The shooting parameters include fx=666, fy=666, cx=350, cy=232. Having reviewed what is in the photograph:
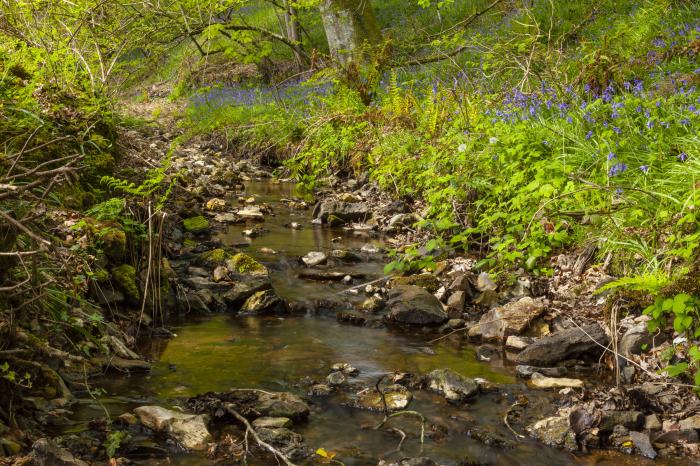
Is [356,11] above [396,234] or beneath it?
above

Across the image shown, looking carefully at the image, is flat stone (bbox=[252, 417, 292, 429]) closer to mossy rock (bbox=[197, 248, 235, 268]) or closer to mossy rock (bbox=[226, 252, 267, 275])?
mossy rock (bbox=[226, 252, 267, 275])

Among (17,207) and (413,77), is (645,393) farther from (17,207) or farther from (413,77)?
(413,77)

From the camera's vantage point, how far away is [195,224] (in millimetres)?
7340

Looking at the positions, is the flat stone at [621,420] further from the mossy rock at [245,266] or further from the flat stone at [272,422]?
the mossy rock at [245,266]

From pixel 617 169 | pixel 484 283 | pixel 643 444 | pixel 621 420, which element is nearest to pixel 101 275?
pixel 484 283

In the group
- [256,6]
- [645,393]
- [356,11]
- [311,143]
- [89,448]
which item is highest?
[256,6]

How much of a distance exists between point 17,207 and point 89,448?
117 centimetres

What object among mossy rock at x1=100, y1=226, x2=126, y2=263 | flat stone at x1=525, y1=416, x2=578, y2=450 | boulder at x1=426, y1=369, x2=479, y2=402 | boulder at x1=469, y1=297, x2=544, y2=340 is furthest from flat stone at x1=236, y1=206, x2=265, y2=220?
flat stone at x1=525, y1=416, x2=578, y2=450

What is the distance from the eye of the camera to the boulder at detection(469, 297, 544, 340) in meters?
4.74

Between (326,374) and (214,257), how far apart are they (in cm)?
246

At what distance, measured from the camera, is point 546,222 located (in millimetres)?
5602

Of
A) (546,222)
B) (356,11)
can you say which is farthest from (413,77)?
(546,222)

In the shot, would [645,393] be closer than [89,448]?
No

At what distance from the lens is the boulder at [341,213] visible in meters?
8.30
